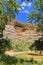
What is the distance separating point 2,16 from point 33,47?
13.3m

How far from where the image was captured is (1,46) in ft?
74.1

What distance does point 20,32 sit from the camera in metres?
55.0

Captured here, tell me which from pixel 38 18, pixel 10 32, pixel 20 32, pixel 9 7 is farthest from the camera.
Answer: pixel 20 32

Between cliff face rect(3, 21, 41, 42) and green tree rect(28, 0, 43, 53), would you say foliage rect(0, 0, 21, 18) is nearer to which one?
green tree rect(28, 0, 43, 53)

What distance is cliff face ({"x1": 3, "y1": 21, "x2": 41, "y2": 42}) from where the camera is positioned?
2034 inches

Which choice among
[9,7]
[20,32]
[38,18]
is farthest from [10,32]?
[9,7]

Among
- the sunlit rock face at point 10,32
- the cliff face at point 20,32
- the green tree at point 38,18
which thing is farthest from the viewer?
the sunlit rock face at point 10,32

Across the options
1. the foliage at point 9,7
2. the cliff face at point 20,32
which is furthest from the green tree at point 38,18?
the cliff face at point 20,32

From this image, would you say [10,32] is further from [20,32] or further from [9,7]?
[9,7]

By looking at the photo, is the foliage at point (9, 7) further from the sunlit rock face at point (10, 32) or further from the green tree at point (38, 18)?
the sunlit rock face at point (10, 32)

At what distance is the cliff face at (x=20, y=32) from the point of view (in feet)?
170

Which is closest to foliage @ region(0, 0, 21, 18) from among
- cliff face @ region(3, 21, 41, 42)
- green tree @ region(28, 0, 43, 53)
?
green tree @ region(28, 0, 43, 53)

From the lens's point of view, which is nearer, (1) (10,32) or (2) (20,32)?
(1) (10,32)

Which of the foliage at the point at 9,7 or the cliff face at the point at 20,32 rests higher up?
the foliage at the point at 9,7
